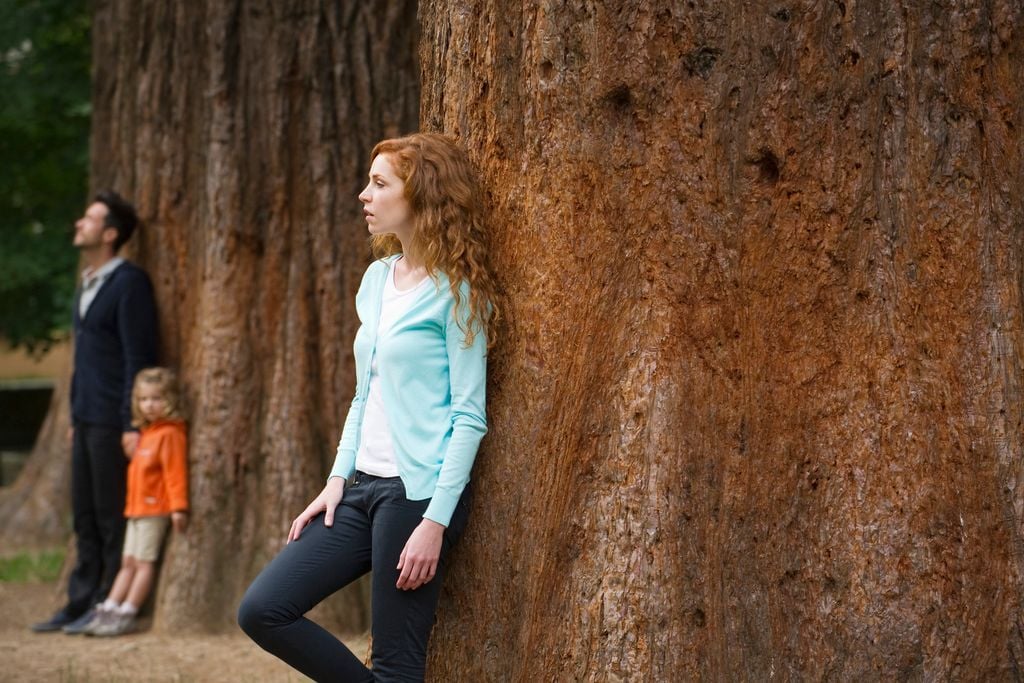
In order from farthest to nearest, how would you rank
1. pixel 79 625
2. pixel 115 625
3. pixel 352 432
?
1. pixel 79 625
2. pixel 115 625
3. pixel 352 432

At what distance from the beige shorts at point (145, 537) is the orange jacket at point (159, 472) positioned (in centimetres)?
8

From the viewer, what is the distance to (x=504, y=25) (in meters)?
3.85

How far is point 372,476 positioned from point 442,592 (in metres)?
0.50

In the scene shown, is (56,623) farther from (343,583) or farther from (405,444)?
(405,444)

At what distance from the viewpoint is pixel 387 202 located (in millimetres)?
3779

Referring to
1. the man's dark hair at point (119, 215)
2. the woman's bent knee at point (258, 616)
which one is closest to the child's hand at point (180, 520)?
the man's dark hair at point (119, 215)

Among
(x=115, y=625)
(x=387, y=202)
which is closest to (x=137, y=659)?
(x=115, y=625)

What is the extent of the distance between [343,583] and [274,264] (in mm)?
3312

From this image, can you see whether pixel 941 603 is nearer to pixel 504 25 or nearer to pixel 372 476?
pixel 372 476

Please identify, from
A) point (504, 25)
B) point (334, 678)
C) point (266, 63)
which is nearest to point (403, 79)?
point (266, 63)

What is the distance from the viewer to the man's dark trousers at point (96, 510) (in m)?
7.01

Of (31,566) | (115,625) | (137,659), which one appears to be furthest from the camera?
(31,566)

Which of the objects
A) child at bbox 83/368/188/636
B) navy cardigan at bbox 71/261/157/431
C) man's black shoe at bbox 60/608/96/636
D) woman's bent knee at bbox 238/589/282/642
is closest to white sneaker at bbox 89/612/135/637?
child at bbox 83/368/188/636

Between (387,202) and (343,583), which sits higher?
(387,202)
